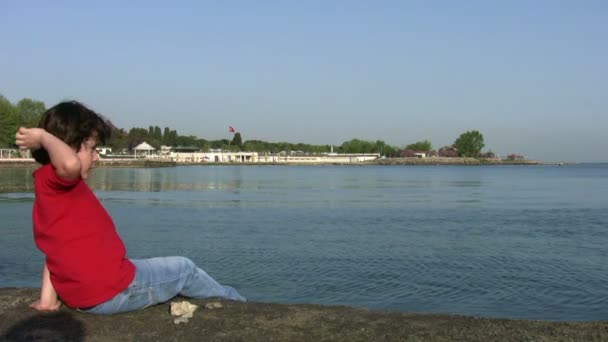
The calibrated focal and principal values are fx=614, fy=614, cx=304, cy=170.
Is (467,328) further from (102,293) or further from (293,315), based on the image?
(102,293)

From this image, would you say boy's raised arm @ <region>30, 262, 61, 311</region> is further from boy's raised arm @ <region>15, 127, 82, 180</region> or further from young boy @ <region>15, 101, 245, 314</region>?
boy's raised arm @ <region>15, 127, 82, 180</region>

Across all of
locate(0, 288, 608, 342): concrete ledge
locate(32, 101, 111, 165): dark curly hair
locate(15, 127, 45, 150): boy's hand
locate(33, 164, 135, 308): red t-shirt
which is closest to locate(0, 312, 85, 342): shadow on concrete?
locate(0, 288, 608, 342): concrete ledge

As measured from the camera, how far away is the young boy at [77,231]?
462 centimetres

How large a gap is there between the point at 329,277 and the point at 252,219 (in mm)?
14536

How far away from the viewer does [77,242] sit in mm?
5035

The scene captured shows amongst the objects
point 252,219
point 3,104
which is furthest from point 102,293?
point 3,104

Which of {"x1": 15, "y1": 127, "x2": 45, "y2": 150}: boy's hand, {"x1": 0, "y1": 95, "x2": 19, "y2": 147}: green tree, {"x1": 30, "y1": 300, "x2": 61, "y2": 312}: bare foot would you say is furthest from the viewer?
{"x1": 0, "y1": 95, "x2": 19, "y2": 147}: green tree

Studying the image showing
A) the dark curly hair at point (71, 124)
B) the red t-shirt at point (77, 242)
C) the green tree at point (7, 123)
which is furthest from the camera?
the green tree at point (7, 123)

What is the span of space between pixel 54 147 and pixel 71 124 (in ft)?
1.33

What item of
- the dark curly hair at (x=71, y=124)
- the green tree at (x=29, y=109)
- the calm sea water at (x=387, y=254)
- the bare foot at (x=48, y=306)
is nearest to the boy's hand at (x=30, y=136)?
the dark curly hair at (x=71, y=124)

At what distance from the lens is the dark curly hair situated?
4750mm

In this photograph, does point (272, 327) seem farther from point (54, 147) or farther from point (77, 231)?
point (54, 147)

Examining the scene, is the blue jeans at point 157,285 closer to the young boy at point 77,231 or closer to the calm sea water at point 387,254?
the young boy at point 77,231

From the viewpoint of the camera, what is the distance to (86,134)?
483cm
